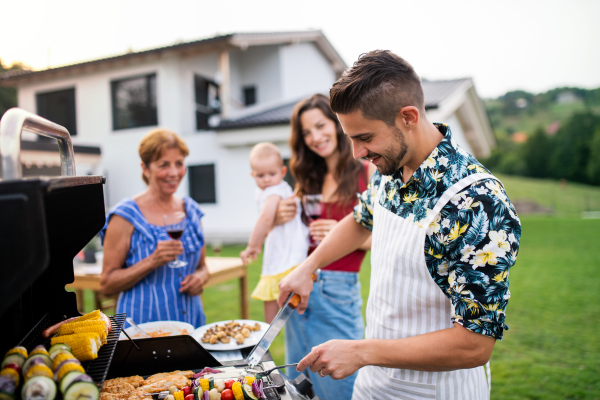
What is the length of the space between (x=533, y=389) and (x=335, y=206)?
325cm

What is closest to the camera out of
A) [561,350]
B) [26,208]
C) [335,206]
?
[26,208]

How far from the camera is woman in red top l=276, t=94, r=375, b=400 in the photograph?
2520 mm

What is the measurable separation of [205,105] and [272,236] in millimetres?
13058

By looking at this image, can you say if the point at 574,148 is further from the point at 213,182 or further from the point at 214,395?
the point at 214,395

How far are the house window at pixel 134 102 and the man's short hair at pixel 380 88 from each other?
45.2 ft

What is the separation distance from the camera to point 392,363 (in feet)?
4.48

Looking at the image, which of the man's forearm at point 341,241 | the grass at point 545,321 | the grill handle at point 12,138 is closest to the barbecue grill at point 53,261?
the grill handle at point 12,138

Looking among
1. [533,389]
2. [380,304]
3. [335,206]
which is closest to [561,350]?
[533,389]

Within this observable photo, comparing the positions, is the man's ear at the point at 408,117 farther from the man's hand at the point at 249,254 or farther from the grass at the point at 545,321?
the grass at the point at 545,321

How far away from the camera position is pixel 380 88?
141 centimetres

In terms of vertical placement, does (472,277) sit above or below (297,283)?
above

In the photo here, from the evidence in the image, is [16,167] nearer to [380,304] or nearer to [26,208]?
[26,208]

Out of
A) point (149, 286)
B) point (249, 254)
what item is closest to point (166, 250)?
point (149, 286)

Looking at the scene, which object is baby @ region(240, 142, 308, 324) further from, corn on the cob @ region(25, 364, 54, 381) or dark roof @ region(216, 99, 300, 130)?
dark roof @ region(216, 99, 300, 130)
